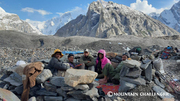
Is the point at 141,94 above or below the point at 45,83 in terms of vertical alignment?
below

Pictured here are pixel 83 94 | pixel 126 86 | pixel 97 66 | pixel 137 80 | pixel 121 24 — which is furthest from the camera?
pixel 121 24

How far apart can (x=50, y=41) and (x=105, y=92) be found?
23621mm

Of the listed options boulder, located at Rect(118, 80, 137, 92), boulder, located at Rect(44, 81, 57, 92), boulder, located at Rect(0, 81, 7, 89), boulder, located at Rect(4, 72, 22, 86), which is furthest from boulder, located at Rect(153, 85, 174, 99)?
boulder, located at Rect(0, 81, 7, 89)

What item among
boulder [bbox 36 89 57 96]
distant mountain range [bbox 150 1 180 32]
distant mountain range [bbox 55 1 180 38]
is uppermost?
distant mountain range [bbox 150 1 180 32]

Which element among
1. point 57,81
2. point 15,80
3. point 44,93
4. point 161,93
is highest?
point 57,81

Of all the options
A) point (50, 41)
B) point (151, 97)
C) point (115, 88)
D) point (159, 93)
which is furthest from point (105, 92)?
point (50, 41)

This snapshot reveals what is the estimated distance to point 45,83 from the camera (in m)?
3.18

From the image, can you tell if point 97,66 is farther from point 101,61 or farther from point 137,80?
point 137,80

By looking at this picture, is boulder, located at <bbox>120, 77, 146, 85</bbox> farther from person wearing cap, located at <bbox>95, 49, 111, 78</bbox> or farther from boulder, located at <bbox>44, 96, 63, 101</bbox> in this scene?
boulder, located at <bbox>44, 96, 63, 101</bbox>

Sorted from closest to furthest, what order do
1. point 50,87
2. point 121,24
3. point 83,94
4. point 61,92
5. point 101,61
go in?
point 83,94
point 61,92
point 50,87
point 101,61
point 121,24

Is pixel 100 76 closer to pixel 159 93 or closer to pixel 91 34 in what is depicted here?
pixel 159 93

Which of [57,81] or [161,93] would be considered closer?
[57,81]

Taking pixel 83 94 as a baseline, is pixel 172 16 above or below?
above

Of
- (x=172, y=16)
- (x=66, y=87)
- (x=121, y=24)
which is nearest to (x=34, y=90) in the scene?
(x=66, y=87)
